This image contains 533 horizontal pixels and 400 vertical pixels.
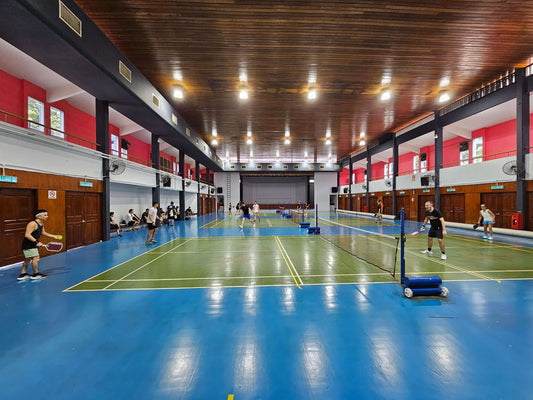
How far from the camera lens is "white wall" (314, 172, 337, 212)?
134 feet

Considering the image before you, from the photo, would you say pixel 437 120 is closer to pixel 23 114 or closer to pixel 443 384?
pixel 443 384

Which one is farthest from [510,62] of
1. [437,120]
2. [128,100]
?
[128,100]

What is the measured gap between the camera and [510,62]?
36.4ft

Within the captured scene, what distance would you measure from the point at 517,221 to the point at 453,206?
17.5 ft

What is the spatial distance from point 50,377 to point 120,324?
3.84 feet

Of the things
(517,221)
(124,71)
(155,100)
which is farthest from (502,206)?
(124,71)

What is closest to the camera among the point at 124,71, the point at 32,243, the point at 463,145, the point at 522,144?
the point at 32,243

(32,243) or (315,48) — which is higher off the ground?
(315,48)

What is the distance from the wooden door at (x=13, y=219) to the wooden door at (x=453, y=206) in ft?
78.7

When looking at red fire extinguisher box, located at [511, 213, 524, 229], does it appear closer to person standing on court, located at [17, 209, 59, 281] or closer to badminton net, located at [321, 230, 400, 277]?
badminton net, located at [321, 230, 400, 277]

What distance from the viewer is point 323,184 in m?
41.0

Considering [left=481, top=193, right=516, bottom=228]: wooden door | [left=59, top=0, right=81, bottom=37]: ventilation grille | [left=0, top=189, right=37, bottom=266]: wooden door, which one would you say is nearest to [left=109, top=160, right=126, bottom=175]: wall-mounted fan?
[left=0, top=189, right=37, bottom=266]: wooden door

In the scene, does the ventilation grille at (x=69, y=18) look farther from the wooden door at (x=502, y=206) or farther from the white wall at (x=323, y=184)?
the white wall at (x=323, y=184)

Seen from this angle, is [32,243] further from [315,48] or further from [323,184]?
[323,184]
